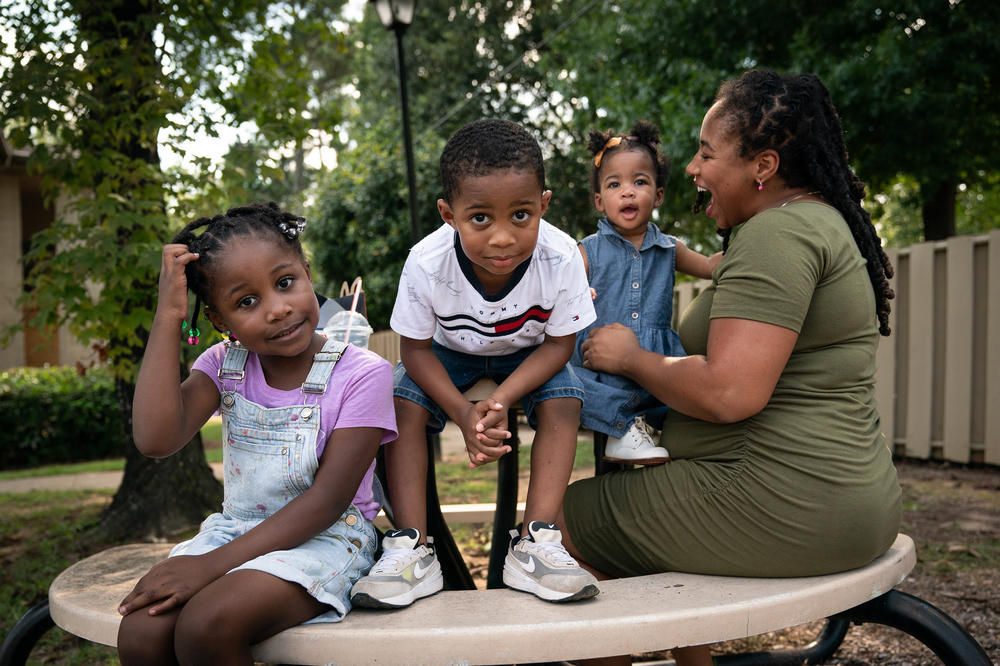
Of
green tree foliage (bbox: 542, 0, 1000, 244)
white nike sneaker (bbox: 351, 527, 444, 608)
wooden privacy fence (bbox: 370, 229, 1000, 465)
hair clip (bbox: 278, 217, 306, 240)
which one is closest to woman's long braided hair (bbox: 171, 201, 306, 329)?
hair clip (bbox: 278, 217, 306, 240)

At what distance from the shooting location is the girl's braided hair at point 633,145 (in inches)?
119

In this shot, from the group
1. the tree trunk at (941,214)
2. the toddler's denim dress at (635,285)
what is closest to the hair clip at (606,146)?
the toddler's denim dress at (635,285)

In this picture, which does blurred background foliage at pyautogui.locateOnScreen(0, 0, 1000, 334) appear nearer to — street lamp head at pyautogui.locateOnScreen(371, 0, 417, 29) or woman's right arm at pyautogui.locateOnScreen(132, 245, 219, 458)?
street lamp head at pyautogui.locateOnScreen(371, 0, 417, 29)

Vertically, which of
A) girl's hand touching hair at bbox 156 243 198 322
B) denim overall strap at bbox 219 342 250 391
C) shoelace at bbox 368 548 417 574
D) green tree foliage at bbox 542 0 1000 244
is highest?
green tree foliage at bbox 542 0 1000 244

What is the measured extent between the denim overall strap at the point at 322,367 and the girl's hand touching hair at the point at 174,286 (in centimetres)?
34

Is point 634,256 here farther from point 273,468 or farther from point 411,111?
point 411,111

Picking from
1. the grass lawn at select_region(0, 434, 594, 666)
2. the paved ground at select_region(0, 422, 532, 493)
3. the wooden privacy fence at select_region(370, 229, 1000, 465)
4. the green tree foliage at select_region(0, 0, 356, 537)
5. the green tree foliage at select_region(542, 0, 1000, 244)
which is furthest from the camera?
the green tree foliage at select_region(542, 0, 1000, 244)

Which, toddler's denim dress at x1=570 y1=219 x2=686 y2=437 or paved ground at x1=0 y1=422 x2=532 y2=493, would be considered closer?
toddler's denim dress at x1=570 y1=219 x2=686 y2=437

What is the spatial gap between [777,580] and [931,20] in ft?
29.0

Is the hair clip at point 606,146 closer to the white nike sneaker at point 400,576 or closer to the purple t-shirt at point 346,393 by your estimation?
the purple t-shirt at point 346,393

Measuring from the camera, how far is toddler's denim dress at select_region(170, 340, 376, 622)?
1.91 meters

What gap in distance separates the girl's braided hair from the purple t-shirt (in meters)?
1.49

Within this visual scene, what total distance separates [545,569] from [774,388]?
28.8 inches

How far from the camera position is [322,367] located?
6.52ft
